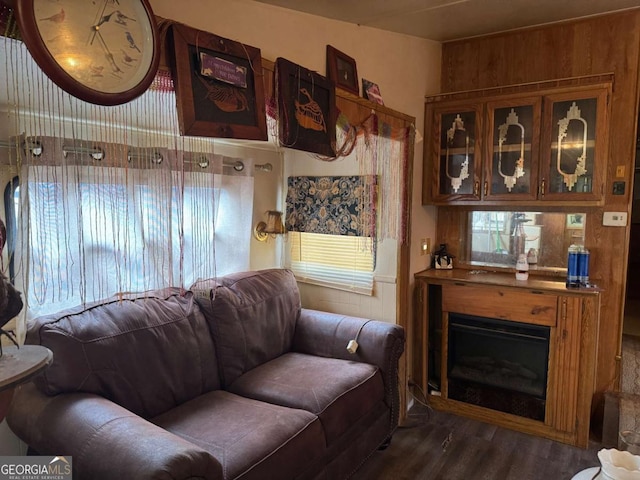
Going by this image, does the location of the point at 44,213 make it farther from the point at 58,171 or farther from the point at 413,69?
the point at 413,69

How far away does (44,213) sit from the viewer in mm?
1445

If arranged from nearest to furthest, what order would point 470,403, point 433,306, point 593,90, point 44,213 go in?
point 44,213 < point 593,90 < point 470,403 < point 433,306

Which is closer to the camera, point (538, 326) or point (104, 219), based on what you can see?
point (104, 219)

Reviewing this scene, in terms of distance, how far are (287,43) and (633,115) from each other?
88.7 inches

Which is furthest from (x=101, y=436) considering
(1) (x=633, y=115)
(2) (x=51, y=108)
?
(1) (x=633, y=115)

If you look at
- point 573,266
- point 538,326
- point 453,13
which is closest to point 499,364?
point 538,326

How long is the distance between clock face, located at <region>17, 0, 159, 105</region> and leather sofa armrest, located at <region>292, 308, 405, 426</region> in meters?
1.81

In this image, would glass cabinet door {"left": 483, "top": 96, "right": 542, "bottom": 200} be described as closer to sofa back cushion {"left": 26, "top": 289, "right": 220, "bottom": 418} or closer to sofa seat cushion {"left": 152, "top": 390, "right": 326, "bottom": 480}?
sofa seat cushion {"left": 152, "top": 390, "right": 326, "bottom": 480}

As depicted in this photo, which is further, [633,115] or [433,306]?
[433,306]

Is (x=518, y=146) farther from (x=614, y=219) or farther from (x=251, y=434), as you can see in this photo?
(x=251, y=434)

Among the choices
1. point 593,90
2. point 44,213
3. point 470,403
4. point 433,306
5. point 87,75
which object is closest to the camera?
point 87,75

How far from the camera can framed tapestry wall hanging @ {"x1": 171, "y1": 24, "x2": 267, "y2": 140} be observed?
1494mm

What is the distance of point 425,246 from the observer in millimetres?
3340

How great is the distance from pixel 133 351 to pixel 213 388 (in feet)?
1.67
